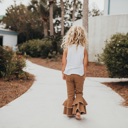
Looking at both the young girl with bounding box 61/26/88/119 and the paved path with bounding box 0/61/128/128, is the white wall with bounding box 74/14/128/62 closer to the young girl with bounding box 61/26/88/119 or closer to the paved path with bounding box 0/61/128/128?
the paved path with bounding box 0/61/128/128

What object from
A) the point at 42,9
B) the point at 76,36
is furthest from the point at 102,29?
the point at 42,9

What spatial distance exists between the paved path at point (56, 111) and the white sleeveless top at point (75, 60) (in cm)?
94

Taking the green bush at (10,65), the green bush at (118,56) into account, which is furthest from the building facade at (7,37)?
the green bush at (118,56)

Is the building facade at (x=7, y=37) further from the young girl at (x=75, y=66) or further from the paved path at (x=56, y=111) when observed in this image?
the young girl at (x=75, y=66)

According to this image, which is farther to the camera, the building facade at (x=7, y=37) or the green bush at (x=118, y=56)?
the building facade at (x=7, y=37)

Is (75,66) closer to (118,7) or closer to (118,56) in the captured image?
(118,56)

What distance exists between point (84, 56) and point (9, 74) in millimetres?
5881

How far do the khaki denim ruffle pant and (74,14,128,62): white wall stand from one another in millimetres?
10932

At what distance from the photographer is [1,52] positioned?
1212 cm

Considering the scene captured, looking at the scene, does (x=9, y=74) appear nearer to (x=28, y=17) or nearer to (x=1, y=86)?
(x=1, y=86)

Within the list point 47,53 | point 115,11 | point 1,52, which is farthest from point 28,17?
point 1,52

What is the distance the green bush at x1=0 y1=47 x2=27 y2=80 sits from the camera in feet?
39.3

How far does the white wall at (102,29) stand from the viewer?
17.2m

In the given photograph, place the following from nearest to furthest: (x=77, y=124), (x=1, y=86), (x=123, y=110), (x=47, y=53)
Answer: (x=77, y=124)
(x=123, y=110)
(x=1, y=86)
(x=47, y=53)
